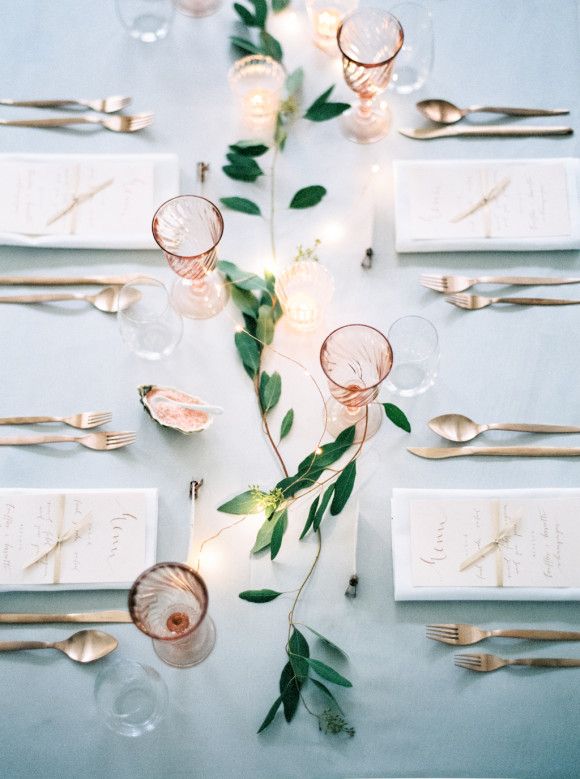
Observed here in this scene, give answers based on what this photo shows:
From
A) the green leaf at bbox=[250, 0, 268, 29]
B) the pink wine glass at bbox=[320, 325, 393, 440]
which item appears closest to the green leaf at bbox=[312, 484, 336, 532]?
the pink wine glass at bbox=[320, 325, 393, 440]

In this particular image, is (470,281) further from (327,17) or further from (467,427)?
(327,17)

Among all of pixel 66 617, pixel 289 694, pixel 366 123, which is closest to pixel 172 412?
pixel 66 617

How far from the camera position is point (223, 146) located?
1465 mm

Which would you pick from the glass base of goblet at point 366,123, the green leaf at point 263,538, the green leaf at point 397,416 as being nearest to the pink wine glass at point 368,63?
the glass base of goblet at point 366,123

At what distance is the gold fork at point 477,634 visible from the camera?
1.18 meters

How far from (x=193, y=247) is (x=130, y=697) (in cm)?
75

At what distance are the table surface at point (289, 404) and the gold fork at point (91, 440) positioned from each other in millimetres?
21

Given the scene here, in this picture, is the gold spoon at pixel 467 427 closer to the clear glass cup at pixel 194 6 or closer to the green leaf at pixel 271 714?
the green leaf at pixel 271 714

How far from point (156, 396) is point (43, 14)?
2.89 ft

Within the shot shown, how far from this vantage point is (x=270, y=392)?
129 centimetres

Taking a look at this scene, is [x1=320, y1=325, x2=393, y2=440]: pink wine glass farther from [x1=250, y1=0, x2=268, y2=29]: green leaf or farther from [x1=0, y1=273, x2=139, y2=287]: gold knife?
[x1=250, y1=0, x2=268, y2=29]: green leaf

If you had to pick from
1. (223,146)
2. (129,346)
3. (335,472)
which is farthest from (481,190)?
(129,346)

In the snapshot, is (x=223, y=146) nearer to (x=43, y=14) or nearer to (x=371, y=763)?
(x=43, y=14)

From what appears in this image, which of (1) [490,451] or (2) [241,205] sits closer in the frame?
(1) [490,451]
